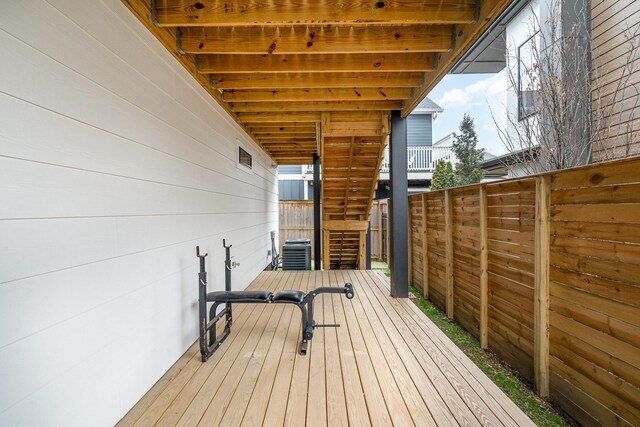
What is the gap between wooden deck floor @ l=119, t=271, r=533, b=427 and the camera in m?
1.48

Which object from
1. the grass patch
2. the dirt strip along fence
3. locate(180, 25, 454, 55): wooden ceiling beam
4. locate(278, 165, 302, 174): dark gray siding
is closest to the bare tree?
locate(180, 25, 454, 55): wooden ceiling beam

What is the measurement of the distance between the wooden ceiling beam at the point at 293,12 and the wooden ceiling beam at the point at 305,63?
620 millimetres

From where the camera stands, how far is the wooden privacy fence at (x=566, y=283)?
55.9 inches

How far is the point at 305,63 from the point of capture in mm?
2428

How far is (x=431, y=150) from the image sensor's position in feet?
32.6

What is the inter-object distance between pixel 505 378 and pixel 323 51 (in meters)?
3.11

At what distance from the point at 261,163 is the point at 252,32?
3314mm

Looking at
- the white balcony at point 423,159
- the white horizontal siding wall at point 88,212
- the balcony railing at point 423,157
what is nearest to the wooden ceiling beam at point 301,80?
the white horizontal siding wall at point 88,212

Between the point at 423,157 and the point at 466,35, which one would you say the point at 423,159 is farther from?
the point at 466,35

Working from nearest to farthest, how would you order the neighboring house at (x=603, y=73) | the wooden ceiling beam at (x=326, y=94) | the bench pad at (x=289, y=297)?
Answer: the bench pad at (x=289, y=297) → the neighboring house at (x=603, y=73) → the wooden ceiling beam at (x=326, y=94)

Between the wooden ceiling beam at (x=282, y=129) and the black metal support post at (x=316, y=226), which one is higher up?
the wooden ceiling beam at (x=282, y=129)

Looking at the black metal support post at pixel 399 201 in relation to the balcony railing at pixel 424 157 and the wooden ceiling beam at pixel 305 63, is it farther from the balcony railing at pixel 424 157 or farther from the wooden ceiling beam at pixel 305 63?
the balcony railing at pixel 424 157

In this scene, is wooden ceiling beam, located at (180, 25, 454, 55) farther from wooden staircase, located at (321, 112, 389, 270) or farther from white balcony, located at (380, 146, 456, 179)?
white balcony, located at (380, 146, 456, 179)

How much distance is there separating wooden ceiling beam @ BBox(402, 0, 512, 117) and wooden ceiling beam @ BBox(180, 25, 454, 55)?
0.09 metres
